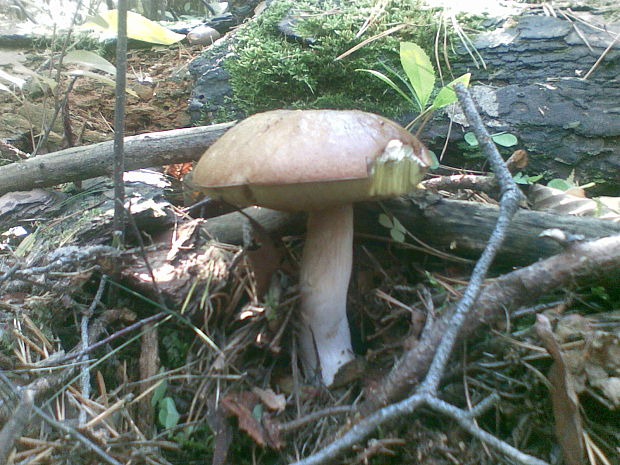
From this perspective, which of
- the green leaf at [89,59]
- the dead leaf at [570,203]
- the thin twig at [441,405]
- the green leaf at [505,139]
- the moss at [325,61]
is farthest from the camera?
the moss at [325,61]

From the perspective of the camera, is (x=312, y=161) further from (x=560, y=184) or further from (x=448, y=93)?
(x=560, y=184)

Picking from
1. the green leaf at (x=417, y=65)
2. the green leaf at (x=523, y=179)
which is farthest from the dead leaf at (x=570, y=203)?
the green leaf at (x=417, y=65)

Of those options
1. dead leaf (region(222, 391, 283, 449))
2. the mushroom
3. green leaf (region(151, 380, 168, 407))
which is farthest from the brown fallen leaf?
green leaf (region(151, 380, 168, 407))

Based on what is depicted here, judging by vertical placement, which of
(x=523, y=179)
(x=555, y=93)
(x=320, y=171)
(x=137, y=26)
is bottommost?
(x=523, y=179)

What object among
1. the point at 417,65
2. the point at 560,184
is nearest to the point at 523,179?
the point at 560,184

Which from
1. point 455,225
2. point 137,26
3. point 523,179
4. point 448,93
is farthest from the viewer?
point 523,179

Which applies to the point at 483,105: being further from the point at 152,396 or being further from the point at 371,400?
the point at 152,396

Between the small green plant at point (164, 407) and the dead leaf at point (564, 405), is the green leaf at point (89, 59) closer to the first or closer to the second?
the small green plant at point (164, 407)
